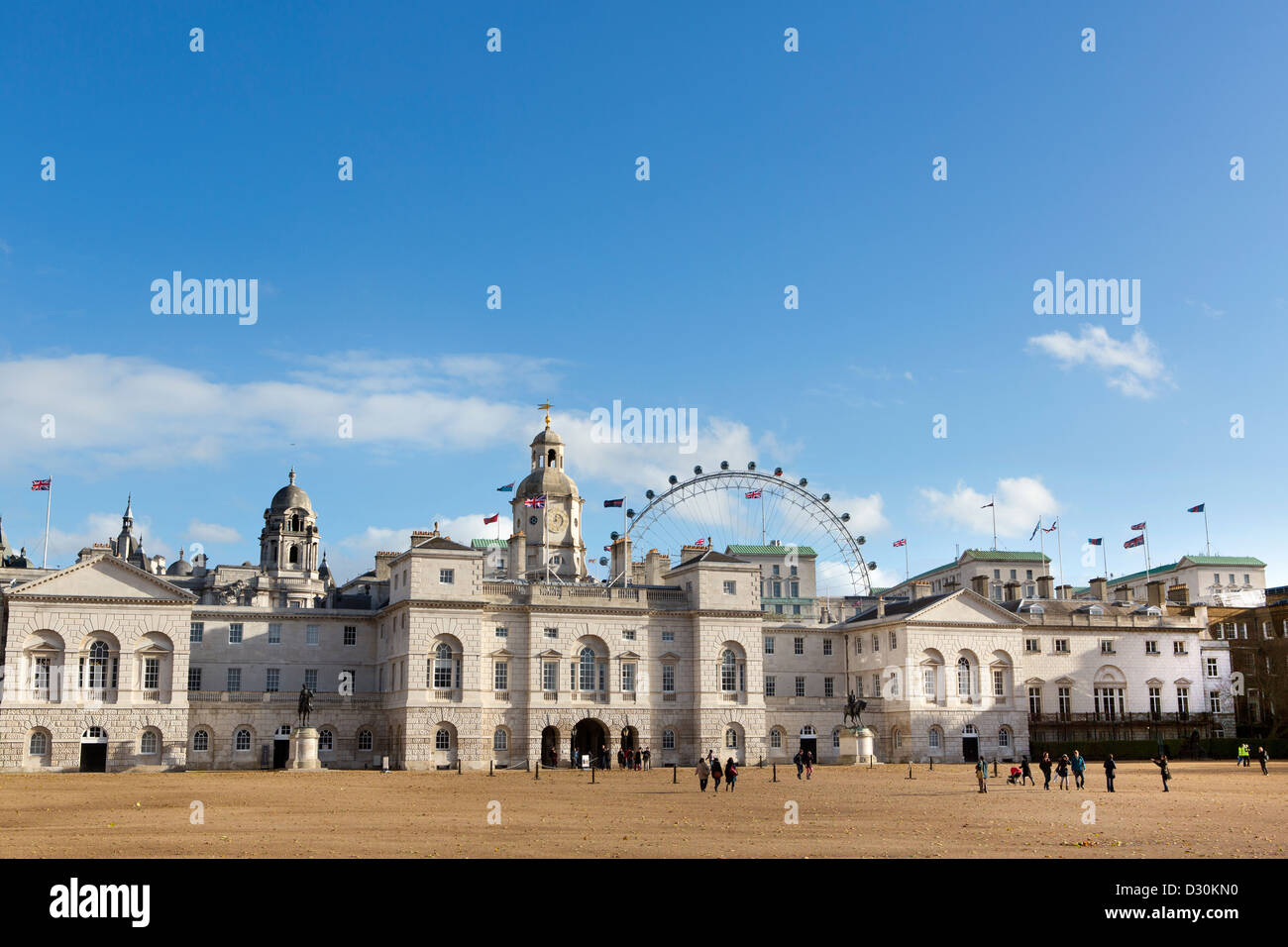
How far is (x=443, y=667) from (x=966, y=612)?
34.8 metres

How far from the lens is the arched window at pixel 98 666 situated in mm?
64125

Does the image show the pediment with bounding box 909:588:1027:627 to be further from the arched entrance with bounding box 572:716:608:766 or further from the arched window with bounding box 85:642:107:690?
the arched window with bounding box 85:642:107:690

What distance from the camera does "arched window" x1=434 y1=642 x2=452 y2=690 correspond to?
2672 inches

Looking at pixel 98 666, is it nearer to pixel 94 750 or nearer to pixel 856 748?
pixel 94 750

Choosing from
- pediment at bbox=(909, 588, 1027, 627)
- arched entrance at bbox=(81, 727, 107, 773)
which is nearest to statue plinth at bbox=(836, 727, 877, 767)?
pediment at bbox=(909, 588, 1027, 627)

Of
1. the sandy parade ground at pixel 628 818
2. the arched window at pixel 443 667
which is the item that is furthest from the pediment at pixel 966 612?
the arched window at pixel 443 667

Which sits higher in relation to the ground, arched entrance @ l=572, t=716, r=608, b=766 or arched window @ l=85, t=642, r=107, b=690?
arched window @ l=85, t=642, r=107, b=690

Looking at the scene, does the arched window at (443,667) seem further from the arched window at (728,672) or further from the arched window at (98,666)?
the arched window at (98,666)

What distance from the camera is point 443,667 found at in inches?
2685

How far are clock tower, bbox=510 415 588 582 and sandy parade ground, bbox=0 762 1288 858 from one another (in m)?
39.3

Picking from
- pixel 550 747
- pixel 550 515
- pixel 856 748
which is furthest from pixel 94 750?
pixel 856 748

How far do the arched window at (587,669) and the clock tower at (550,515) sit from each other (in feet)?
70.0

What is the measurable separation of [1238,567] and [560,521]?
86275 mm
